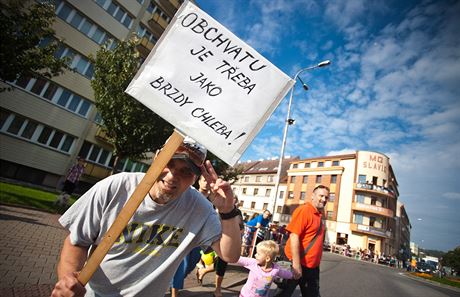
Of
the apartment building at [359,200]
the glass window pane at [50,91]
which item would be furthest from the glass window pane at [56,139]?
the apartment building at [359,200]

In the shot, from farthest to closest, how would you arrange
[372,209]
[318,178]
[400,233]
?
[400,233] → [318,178] → [372,209]

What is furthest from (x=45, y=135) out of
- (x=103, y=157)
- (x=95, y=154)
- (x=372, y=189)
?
(x=372, y=189)

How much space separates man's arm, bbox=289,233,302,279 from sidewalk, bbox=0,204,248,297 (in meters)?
2.05

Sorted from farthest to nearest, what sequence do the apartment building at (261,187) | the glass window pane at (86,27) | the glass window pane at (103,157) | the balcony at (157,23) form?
the apartment building at (261,187), the balcony at (157,23), the glass window pane at (103,157), the glass window pane at (86,27)

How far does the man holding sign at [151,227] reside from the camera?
1.48 m

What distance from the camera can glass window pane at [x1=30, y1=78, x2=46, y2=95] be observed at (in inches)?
629

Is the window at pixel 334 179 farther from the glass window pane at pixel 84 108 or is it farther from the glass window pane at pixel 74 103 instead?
the glass window pane at pixel 74 103

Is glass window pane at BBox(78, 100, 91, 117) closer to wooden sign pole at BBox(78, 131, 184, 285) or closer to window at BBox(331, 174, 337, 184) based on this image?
wooden sign pole at BBox(78, 131, 184, 285)

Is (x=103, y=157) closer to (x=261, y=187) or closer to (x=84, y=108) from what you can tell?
(x=84, y=108)

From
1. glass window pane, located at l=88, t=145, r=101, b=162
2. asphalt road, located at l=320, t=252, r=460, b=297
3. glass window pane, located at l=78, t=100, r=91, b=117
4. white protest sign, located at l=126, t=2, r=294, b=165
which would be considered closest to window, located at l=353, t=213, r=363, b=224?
asphalt road, located at l=320, t=252, r=460, b=297

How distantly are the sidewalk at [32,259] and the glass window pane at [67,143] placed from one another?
38.3 ft

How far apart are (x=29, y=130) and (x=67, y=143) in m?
2.39

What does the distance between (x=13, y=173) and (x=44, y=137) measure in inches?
110

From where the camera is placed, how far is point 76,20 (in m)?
17.7
